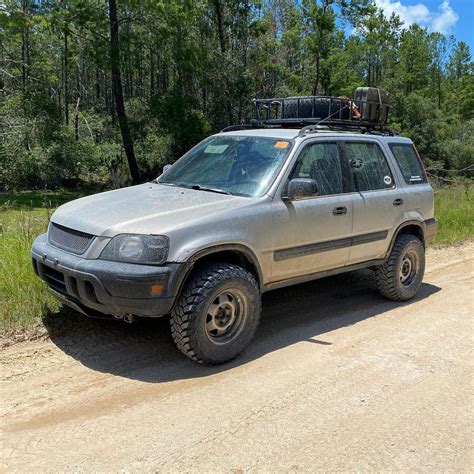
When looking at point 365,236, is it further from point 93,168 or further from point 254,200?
point 93,168

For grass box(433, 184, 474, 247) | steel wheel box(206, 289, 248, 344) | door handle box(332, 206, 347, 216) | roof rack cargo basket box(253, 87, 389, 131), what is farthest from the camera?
grass box(433, 184, 474, 247)

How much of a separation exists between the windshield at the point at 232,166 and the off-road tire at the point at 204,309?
82cm

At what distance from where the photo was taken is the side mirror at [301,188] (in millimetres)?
4586

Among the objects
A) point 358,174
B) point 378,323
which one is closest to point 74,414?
point 378,323

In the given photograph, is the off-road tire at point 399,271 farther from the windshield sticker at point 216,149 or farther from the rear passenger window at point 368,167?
the windshield sticker at point 216,149

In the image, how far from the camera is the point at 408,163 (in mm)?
6246

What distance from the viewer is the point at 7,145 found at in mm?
22359

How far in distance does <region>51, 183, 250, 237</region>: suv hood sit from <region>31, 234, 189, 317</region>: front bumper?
0.27 m

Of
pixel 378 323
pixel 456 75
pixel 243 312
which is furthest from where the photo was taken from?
pixel 456 75

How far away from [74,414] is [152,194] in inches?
80.8

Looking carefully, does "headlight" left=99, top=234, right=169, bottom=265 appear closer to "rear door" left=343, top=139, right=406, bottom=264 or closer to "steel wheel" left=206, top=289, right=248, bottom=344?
"steel wheel" left=206, top=289, right=248, bottom=344

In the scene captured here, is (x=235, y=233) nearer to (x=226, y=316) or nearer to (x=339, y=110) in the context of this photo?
(x=226, y=316)

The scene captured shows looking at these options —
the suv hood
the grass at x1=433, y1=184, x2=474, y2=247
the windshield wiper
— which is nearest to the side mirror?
the suv hood

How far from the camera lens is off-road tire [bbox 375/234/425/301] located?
19.2ft
